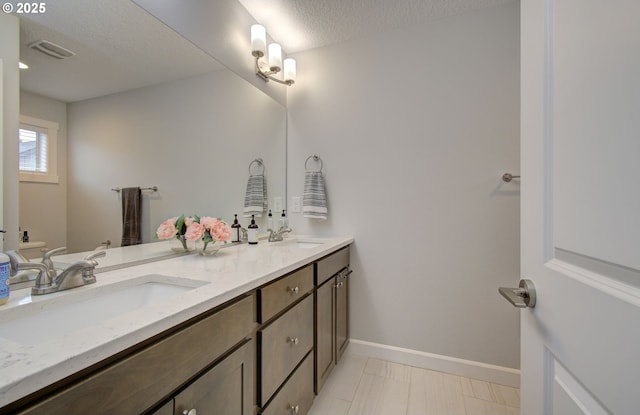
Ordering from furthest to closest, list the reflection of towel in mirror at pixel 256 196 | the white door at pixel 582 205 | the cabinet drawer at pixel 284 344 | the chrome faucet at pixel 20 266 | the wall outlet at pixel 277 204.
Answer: the wall outlet at pixel 277 204, the reflection of towel in mirror at pixel 256 196, the cabinet drawer at pixel 284 344, the chrome faucet at pixel 20 266, the white door at pixel 582 205

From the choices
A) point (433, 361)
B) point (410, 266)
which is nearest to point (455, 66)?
point (410, 266)

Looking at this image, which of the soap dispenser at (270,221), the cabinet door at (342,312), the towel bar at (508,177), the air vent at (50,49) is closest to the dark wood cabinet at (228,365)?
the cabinet door at (342,312)

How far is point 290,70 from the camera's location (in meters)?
2.00

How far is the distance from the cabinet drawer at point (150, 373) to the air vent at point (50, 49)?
0.95 m

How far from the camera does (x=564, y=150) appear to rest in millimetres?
512

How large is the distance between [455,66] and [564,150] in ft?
5.03

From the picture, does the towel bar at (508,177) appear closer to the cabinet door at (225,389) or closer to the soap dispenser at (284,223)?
the soap dispenser at (284,223)

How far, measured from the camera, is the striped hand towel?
195 cm

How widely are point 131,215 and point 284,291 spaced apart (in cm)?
70

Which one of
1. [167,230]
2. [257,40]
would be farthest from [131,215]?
[257,40]

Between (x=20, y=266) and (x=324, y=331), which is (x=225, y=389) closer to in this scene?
(x=20, y=266)

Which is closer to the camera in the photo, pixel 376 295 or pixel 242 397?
pixel 242 397

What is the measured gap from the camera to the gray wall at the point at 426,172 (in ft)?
5.33

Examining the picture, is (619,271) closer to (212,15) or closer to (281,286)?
(281,286)
